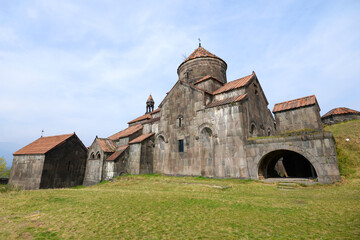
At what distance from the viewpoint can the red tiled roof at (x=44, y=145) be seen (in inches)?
854

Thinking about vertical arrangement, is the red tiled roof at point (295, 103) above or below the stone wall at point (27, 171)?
above

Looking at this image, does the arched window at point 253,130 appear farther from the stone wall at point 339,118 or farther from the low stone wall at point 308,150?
the stone wall at point 339,118

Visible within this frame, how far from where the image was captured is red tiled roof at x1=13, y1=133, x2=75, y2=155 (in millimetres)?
21697

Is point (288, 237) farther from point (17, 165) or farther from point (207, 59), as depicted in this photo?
point (17, 165)

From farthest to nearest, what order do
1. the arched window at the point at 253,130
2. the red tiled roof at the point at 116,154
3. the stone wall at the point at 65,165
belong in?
the red tiled roof at the point at 116,154, the stone wall at the point at 65,165, the arched window at the point at 253,130

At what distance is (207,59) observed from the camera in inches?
928

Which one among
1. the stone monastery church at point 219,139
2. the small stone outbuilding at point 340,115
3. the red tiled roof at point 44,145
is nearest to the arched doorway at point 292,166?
the stone monastery church at point 219,139

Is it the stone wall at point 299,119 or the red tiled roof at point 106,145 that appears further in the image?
the red tiled roof at point 106,145

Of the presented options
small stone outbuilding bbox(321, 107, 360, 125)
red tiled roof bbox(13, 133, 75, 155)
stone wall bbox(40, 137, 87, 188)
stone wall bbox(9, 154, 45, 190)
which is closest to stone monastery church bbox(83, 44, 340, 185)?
stone wall bbox(40, 137, 87, 188)

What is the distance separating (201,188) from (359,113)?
31.1 metres

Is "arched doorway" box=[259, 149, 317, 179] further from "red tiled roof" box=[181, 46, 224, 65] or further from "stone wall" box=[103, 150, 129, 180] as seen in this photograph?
"stone wall" box=[103, 150, 129, 180]

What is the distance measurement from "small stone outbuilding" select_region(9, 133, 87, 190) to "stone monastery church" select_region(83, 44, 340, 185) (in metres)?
1.60

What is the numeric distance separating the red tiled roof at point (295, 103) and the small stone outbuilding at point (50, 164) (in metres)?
26.0

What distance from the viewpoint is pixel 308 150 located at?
12.3 m
